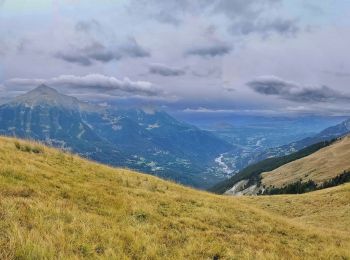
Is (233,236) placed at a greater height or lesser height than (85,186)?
lesser

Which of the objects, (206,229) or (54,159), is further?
(54,159)

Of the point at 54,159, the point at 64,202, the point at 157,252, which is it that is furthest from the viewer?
the point at 54,159

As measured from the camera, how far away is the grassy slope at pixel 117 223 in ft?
36.3

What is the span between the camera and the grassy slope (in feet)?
36.3

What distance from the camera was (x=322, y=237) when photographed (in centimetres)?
2180

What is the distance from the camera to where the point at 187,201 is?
2431cm

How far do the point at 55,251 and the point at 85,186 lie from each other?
1009 centimetres

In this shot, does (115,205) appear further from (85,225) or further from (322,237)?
(322,237)

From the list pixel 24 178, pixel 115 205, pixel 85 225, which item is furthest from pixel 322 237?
pixel 24 178

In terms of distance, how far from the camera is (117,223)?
14.5 meters

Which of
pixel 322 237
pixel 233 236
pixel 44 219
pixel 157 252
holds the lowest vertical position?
pixel 322 237

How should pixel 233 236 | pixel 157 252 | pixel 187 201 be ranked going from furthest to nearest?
pixel 187 201 < pixel 233 236 < pixel 157 252

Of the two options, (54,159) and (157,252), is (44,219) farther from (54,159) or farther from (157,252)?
(54,159)

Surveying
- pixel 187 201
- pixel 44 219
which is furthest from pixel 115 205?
pixel 187 201
